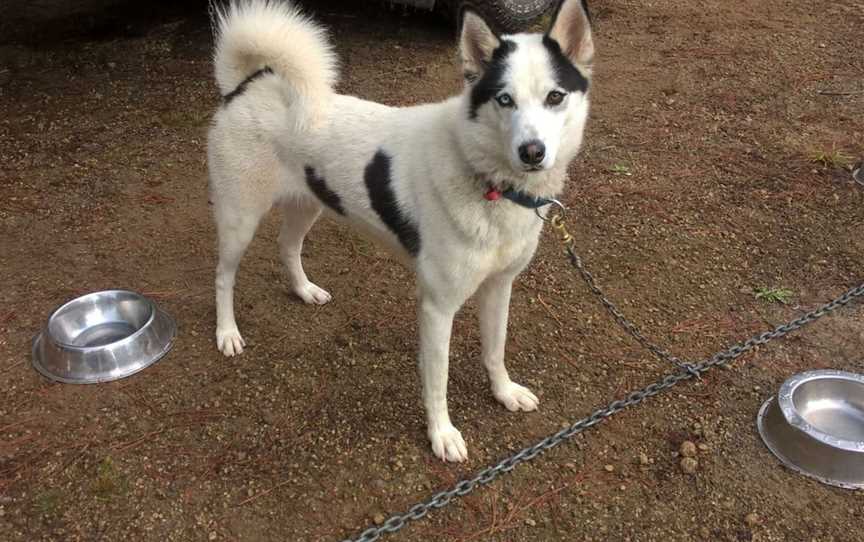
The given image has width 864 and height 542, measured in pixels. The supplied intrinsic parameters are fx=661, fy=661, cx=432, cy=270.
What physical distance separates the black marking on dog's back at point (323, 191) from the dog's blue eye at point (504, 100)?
0.83 m

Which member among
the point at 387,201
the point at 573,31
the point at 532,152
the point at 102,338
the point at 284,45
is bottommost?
the point at 102,338

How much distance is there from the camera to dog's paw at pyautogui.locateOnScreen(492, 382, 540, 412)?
2.92 m

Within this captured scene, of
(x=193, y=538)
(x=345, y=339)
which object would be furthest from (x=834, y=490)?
(x=193, y=538)

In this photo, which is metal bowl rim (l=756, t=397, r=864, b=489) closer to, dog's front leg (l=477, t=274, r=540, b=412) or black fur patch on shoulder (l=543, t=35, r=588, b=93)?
dog's front leg (l=477, t=274, r=540, b=412)

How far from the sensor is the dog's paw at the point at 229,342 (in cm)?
323

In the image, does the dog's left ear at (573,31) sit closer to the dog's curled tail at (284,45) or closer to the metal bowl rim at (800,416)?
the dog's curled tail at (284,45)

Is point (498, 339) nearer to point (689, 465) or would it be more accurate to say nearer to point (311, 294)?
point (689, 465)

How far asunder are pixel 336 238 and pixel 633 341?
6.16 feet

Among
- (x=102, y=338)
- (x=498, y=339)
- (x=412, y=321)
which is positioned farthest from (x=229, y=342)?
(x=498, y=339)

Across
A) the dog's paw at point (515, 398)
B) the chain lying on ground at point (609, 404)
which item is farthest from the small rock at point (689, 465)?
the dog's paw at point (515, 398)

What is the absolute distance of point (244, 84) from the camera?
2871 millimetres

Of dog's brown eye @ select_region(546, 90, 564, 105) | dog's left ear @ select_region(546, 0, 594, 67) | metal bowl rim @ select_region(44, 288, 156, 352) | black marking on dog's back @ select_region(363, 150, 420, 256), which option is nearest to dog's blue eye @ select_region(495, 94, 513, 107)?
dog's brown eye @ select_region(546, 90, 564, 105)

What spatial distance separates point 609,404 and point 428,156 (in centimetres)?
141

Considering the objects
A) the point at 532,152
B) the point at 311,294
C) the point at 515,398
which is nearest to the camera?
the point at 532,152
